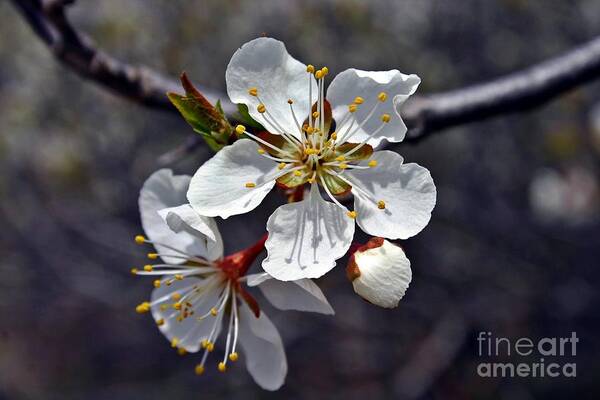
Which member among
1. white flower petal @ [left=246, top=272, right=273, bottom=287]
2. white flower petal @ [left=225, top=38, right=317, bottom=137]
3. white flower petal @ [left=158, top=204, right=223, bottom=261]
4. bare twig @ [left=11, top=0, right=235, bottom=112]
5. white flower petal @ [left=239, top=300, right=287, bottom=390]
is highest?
bare twig @ [left=11, top=0, right=235, bottom=112]

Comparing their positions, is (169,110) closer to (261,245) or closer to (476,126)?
(261,245)

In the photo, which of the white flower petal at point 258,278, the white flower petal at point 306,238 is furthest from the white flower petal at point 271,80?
the white flower petal at point 258,278

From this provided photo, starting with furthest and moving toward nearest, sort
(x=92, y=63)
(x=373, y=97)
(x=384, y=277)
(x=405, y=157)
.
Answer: (x=405, y=157), (x=92, y=63), (x=373, y=97), (x=384, y=277)

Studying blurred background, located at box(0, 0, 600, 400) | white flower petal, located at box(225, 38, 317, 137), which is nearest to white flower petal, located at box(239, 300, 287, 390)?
white flower petal, located at box(225, 38, 317, 137)

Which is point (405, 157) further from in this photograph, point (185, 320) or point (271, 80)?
point (271, 80)

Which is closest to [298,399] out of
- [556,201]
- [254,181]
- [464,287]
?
[464,287]

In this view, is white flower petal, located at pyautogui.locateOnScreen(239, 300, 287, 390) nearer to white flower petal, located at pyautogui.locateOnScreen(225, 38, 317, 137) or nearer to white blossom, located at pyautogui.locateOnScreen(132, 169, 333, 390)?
white blossom, located at pyautogui.locateOnScreen(132, 169, 333, 390)

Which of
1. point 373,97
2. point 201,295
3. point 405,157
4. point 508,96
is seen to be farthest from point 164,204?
point 405,157
